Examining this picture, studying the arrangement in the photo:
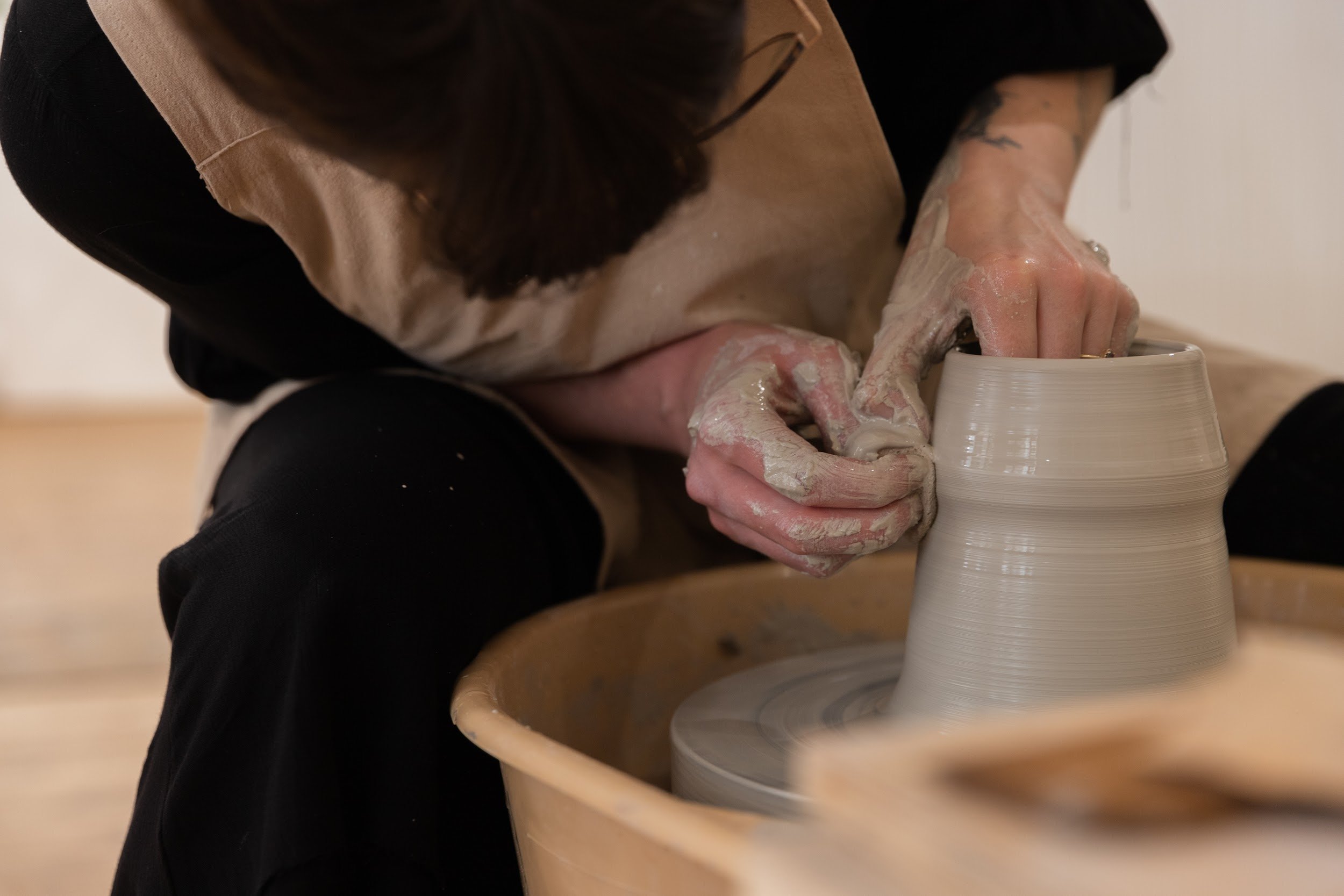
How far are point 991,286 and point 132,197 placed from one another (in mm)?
620

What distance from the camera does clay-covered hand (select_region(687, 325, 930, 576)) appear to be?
681 millimetres

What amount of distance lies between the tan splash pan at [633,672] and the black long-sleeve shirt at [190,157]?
1.17ft

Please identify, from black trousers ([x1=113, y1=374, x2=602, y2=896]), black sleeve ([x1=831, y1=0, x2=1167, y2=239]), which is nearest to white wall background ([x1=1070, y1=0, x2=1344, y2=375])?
black sleeve ([x1=831, y1=0, x2=1167, y2=239])

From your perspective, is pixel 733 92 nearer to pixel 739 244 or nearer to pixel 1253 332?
pixel 739 244

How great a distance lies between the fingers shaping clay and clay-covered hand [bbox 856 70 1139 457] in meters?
0.04

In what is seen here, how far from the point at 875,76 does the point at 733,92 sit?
0.35 metres

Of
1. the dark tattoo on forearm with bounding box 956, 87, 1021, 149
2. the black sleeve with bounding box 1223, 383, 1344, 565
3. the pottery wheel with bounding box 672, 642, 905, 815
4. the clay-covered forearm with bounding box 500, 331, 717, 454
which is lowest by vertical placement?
the black sleeve with bounding box 1223, 383, 1344, 565

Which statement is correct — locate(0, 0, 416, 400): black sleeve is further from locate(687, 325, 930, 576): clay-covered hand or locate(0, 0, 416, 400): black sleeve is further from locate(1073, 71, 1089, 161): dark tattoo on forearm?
locate(1073, 71, 1089, 161): dark tattoo on forearm

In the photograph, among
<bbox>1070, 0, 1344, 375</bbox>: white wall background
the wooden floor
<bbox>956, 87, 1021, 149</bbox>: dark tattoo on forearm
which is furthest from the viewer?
<bbox>1070, 0, 1344, 375</bbox>: white wall background

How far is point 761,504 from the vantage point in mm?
711

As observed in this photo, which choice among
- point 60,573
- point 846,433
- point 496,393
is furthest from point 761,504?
point 60,573

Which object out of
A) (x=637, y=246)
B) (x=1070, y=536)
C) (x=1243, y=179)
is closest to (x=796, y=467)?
(x=1070, y=536)

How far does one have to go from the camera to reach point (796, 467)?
68 centimetres

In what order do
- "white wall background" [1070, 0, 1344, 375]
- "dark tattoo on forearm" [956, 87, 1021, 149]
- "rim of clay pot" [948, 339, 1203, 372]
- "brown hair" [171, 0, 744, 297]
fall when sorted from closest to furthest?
"brown hair" [171, 0, 744, 297] → "rim of clay pot" [948, 339, 1203, 372] → "dark tattoo on forearm" [956, 87, 1021, 149] → "white wall background" [1070, 0, 1344, 375]
